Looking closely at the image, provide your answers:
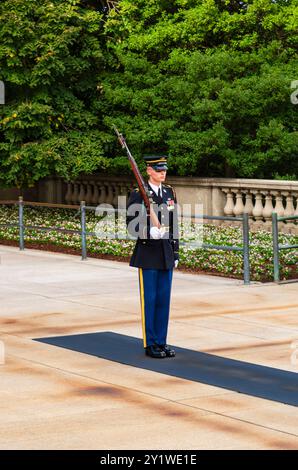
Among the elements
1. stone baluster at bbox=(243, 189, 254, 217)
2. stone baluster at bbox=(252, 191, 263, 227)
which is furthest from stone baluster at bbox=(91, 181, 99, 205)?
stone baluster at bbox=(252, 191, 263, 227)

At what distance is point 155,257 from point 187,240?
33.5 ft

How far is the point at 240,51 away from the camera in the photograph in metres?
A: 26.5

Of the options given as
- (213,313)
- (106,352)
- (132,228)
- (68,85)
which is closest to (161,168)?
(132,228)

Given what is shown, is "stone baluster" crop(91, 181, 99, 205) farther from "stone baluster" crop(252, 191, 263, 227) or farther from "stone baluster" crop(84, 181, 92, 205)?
"stone baluster" crop(252, 191, 263, 227)

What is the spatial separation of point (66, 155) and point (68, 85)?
2.29 meters

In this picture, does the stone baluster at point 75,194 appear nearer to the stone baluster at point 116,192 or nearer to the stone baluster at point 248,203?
the stone baluster at point 116,192

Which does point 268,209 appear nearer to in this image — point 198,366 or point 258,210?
point 258,210

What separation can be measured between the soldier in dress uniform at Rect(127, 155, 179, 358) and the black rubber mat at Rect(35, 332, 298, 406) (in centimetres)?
26

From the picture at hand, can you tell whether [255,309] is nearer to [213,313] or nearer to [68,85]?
[213,313]

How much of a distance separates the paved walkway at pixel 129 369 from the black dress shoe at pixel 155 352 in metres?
0.46

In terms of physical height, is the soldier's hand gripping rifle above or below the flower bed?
above

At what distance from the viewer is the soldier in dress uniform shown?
36.7ft

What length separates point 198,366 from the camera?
10.8 meters

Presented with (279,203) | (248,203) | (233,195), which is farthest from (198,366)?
(233,195)
